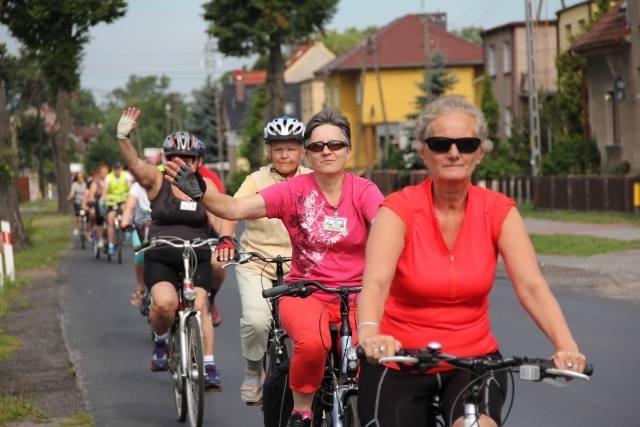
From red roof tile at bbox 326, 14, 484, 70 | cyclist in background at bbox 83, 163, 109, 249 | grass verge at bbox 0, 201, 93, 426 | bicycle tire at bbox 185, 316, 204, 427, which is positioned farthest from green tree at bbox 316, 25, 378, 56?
bicycle tire at bbox 185, 316, 204, 427

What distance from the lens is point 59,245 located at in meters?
29.6

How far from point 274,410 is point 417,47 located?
76.1 m

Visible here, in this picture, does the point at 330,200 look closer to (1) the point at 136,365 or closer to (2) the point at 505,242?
(2) the point at 505,242

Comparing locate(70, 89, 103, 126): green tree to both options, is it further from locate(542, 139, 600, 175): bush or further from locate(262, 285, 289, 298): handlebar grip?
locate(262, 285, 289, 298): handlebar grip

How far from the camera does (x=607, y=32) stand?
38844 mm

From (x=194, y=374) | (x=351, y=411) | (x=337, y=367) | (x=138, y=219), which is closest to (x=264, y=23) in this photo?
(x=138, y=219)

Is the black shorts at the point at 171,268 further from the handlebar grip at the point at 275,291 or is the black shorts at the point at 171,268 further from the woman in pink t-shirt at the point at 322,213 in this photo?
the handlebar grip at the point at 275,291

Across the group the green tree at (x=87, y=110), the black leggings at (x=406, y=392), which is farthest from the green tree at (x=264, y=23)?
the green tree at (x=87, y=110)

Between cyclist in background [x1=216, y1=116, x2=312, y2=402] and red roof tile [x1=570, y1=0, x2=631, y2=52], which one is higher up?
red roof tile [x1=570, y1=0, x2=631, y2=52]

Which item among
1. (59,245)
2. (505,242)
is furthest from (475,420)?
(59,245)

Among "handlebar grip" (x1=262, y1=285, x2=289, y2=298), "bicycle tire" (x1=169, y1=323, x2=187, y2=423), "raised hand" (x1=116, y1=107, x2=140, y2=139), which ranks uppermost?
"raised hand" (x1=116, y1=107, x2=140, y2=139)

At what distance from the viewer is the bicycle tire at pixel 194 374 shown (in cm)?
764

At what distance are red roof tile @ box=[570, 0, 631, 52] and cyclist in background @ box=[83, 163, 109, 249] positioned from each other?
1840cm

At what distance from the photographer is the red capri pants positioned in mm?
5574
